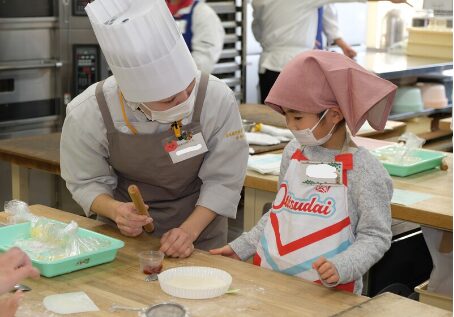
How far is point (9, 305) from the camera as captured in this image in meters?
1.77

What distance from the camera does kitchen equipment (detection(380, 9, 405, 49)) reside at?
312 inches

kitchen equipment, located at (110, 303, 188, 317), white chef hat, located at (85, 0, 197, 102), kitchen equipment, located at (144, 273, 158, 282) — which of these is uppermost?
white chef hat, located at (85, 0, 197, 102)

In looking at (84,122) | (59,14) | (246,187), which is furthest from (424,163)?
(59,14)

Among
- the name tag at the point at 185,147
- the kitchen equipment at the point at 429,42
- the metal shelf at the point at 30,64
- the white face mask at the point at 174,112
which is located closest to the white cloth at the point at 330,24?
the kitchen equipment at the point at 429,42

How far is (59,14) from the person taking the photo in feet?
16.6

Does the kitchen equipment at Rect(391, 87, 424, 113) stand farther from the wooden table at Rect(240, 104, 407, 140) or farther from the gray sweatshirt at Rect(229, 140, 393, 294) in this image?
the gray sweatshirt at Rect(229, 140, 393, 294)

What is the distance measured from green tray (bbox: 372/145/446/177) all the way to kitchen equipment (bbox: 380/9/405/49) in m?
4.45

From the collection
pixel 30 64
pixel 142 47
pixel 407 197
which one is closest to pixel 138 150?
pixel 142 47

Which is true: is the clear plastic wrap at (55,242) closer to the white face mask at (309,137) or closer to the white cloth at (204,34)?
the white face mask at (309,137)

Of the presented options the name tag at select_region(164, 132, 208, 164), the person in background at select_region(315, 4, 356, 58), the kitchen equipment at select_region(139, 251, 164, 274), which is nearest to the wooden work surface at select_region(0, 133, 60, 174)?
the name tag at select_region(164, 132, 208, 164)

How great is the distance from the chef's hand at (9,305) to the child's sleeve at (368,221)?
78cm

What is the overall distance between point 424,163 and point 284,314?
1764 millimetres

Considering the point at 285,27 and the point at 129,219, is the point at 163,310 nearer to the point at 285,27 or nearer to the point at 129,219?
the point at 129,219

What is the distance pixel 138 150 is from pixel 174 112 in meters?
0.22
